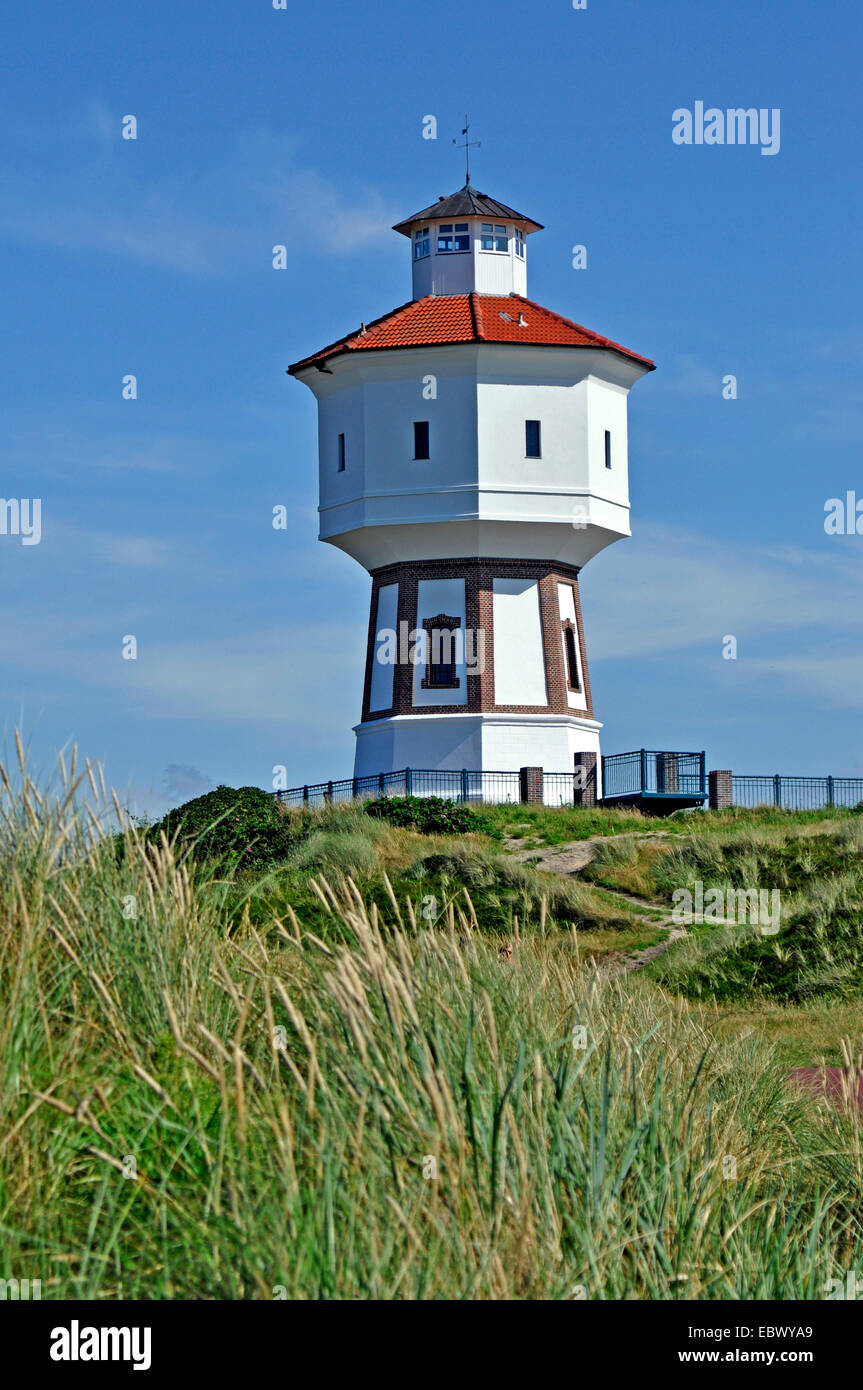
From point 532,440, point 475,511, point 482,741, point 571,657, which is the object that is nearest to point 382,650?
point 482,741

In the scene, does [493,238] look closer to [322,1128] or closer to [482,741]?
[482,741]

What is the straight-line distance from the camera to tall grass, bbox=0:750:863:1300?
589 centimetres

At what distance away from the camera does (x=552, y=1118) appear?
23.7 feet

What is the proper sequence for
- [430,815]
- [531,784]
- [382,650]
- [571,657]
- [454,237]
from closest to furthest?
[430,815] → [531,784] → [382,650] → [571,657] → [454,237]

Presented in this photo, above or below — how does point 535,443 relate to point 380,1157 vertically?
above

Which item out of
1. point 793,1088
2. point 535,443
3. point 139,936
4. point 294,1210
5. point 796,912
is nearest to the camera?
point 294,1210

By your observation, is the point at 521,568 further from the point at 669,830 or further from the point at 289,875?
the point at 289,875

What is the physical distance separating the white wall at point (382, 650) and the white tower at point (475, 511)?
8 cm

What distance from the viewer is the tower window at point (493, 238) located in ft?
153

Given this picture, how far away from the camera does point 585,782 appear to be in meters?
42.7

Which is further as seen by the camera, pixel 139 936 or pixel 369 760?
pixel 369 760

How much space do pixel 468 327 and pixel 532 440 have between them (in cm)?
339

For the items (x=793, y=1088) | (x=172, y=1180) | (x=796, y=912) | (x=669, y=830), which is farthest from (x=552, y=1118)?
(x=669, y=830)

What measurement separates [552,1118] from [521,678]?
3663cm
